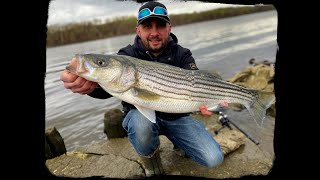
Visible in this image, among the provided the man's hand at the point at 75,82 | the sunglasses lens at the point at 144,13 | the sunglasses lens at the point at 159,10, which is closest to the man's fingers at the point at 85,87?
the man's hand at the point at 75,82

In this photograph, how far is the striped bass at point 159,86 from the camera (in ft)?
10.8

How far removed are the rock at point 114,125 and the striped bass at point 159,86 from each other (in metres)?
2.63

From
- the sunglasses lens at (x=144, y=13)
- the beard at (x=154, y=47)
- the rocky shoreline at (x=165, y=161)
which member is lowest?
the rocky shoreline at (x=165, y=161)

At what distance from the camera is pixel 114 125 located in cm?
607

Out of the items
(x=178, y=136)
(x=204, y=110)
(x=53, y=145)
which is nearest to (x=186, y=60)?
(x=204, y=110)

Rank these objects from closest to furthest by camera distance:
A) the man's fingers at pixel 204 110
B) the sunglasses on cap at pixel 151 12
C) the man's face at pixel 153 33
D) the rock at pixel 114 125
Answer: the man's fingers at pixel 204 110 < the sunglasses on cap at pixel 151 12 < the man's face at pixel 153 33 < the rock at pixel 114 125

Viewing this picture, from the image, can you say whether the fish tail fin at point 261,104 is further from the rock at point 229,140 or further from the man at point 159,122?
the rock at point 229,140

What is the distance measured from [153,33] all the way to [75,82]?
1.46 m

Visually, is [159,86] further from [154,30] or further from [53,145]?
[53,145]

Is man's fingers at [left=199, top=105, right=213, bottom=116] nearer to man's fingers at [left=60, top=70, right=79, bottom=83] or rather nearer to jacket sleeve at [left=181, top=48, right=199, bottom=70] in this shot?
jacket sleeve at [left=181, top=48, right=199, bottom=70]

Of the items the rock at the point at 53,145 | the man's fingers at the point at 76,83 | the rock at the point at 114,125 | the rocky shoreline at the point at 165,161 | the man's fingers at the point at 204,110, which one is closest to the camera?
the man's fingers at the point at 76,83

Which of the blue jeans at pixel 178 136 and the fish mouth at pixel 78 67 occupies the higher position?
the fish mouth at pixel 78 67
